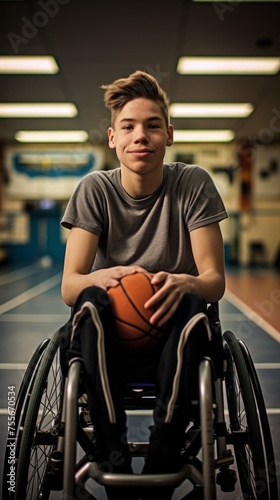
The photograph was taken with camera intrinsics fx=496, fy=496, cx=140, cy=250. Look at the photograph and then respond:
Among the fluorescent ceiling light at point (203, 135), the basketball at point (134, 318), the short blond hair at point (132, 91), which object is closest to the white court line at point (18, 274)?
the fluorescent ceiling light at point (203, 135)

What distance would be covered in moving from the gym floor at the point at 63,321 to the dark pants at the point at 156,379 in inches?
24.7

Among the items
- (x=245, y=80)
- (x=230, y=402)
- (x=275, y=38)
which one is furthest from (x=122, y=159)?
(x=245, y=80)

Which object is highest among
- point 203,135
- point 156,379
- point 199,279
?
point 203,135

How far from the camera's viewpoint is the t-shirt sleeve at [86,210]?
1.43m

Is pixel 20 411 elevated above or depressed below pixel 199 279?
below

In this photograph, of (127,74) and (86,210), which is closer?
(86,210)

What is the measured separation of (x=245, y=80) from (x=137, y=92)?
5888 mm

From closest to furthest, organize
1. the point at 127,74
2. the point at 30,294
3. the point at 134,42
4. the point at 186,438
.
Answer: the point at 186,438, the point at 134,42, the point at 30,294, the point at 127,74

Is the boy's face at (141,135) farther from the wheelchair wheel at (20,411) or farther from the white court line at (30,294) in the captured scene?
the white court line at (30,294)

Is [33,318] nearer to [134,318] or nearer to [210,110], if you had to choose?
[134,318]

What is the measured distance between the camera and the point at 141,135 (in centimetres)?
138

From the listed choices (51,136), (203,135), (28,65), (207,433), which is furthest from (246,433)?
(51,136)

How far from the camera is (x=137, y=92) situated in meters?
1.42

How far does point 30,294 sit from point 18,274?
2.65 metres
